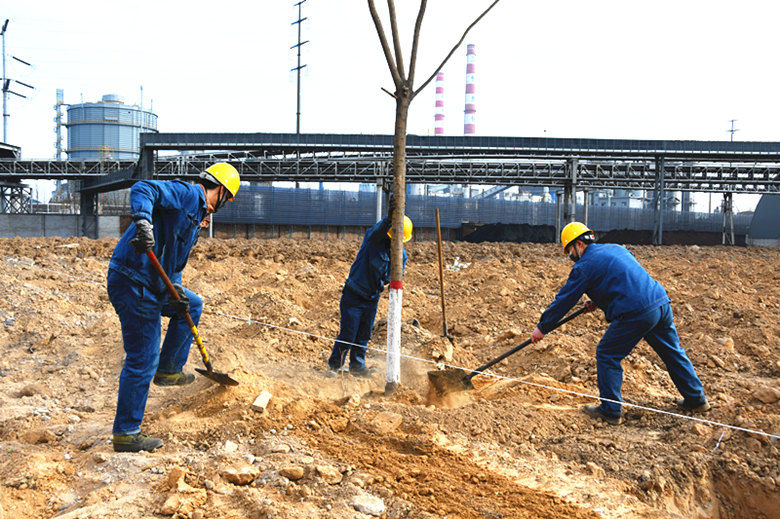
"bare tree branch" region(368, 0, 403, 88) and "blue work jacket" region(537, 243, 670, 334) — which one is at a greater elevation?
"bare tree branch" region(368, 0, 403, 88)

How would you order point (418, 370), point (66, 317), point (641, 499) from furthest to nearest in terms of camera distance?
point (66, 317) → point (418, 370) → point (641, 499)

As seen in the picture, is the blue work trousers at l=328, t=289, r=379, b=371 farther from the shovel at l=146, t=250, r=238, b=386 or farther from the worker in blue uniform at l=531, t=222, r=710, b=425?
the worker in blue uniform at l=531, t=222, r=710, b=425

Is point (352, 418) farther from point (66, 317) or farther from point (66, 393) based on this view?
point (66, 317)

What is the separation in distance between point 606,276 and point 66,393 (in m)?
4.47

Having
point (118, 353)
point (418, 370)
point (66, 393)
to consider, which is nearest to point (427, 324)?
point (418, 370)

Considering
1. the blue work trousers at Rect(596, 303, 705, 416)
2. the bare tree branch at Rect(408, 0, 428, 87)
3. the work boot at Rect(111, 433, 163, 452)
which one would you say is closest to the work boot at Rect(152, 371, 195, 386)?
the work boot at Rect(111, 433, 163, 452)

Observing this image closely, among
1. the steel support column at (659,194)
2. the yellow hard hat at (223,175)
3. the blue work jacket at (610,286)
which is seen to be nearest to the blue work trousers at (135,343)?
the yellow hard hat at (223,175)

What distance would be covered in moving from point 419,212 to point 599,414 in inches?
1224

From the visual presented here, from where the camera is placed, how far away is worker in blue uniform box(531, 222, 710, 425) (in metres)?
4.49

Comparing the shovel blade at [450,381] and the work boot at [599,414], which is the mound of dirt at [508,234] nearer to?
the shovel blade at [450,381]

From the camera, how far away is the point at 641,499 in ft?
11.0

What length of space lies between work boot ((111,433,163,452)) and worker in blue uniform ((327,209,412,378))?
98.8 inches

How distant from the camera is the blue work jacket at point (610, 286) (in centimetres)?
448

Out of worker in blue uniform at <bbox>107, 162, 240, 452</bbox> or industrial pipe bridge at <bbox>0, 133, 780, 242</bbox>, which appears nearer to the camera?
worker in blue uniform at <bbox>107, 162, 240, 452</bbox>
